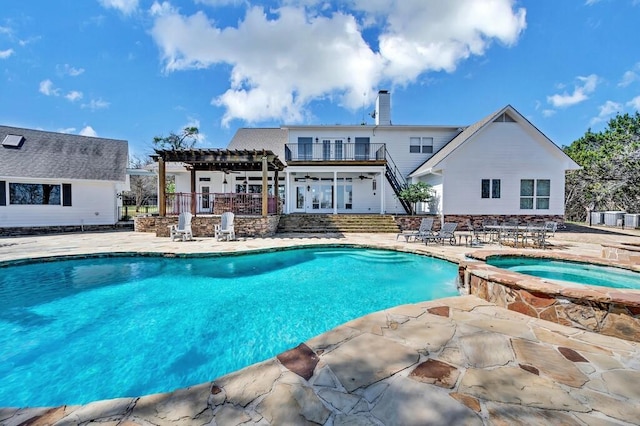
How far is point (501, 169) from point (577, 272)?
984 cm

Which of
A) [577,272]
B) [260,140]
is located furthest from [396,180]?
[577,272]

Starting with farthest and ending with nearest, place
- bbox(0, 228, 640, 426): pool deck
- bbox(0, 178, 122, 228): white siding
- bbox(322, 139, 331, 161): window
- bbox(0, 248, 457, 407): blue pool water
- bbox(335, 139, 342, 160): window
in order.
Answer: bbox(335, 139, 342, 160): window → bbox(322, 139, 331, 161): window → bbox(0, 178, 122, 228): white siding → bbox(0, 248, 457, 407): blue pool water → bbox(0, 228, 640, 426): pool deck

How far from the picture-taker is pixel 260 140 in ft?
71.5

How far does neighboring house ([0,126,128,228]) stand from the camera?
48.6ft

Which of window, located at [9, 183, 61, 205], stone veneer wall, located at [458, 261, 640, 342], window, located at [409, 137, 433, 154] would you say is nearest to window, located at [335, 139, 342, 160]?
window, located at [409, 137, 433, 154]

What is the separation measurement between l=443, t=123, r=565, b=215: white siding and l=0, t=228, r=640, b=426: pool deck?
13.0 metres

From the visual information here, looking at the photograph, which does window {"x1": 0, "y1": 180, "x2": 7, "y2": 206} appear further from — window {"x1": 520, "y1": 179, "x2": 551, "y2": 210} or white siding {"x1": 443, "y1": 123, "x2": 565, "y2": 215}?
window {"x1": 520, "y1": 179, "x2": 551, "y2": 210}

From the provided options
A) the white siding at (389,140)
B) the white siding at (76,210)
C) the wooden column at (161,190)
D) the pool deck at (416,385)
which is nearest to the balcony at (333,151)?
the white siding at (389,140)

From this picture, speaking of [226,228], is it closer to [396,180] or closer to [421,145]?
[396,180]

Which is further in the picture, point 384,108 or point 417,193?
point 384,108

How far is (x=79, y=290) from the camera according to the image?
20.4 feet

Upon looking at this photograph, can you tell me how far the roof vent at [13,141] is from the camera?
16.0 m

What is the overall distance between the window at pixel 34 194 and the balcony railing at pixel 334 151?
44.8 feet

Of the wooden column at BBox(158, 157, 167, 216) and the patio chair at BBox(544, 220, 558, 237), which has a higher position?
the wooden column at BBox(158, 157, 167, 216)
